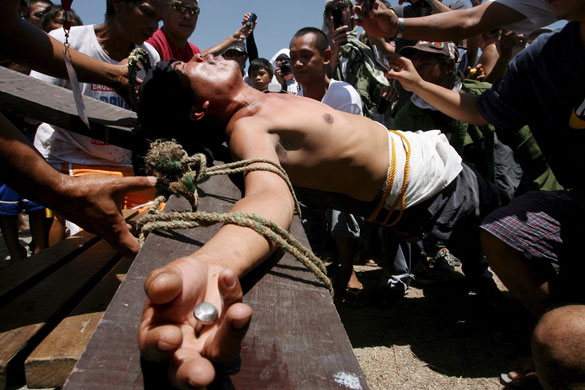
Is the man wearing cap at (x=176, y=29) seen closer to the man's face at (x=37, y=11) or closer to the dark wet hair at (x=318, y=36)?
the dark wet hair at (x=318, y=36)

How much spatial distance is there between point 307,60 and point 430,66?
1.23 metres

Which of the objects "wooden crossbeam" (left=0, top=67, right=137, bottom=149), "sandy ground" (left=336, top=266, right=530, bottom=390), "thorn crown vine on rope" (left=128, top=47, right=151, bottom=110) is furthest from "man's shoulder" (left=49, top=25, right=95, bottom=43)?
"sandy ground" (left=336, top=266, right=530, bottom=390)

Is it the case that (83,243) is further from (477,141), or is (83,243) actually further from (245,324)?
(477,141)

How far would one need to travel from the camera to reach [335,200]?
233 cm

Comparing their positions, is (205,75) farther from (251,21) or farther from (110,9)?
(251,21)

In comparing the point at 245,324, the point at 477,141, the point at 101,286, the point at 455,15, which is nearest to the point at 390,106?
the point at 477,141

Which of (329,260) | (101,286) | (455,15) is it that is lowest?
(329,260)

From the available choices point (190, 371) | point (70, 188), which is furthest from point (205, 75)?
point (190, 371)

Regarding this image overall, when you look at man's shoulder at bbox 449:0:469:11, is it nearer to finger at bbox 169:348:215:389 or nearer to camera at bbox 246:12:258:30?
camera at bbox 246:12:258:30

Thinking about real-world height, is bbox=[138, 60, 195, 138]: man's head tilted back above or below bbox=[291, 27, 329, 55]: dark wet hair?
below

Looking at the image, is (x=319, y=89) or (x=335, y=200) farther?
(x=319, y=89)

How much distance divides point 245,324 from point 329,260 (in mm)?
3901

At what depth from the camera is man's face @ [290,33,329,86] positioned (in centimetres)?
375

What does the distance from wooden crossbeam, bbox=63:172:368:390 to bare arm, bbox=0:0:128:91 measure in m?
1.50
